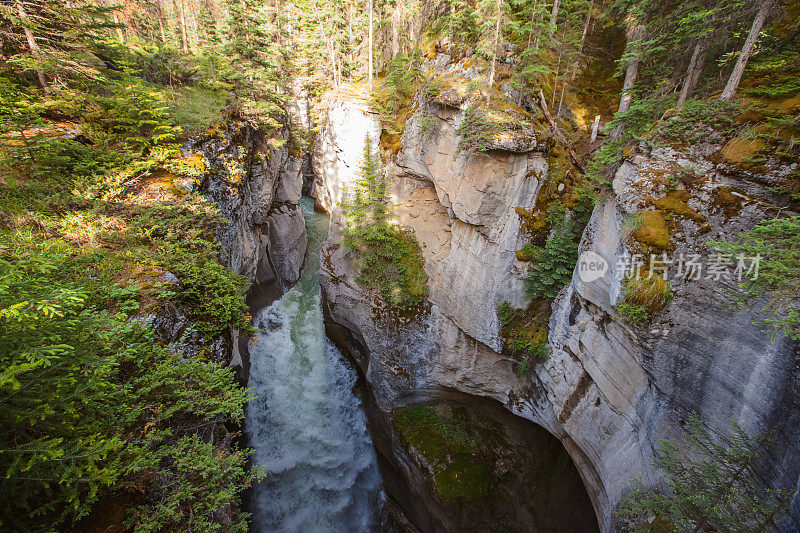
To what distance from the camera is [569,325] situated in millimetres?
10297

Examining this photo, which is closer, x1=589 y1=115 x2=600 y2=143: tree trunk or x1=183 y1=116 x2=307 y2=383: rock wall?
x1=183 y1=116 x2=307 y2=383: rock wall

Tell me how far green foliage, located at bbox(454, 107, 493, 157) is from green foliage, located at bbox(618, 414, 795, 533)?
9822 millimetres

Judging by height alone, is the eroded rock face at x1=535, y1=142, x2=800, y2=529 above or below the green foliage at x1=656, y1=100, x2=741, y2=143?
below

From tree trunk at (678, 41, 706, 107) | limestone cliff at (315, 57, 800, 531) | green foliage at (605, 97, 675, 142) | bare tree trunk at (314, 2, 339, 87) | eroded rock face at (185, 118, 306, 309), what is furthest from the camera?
bare tree trunk at (314, 2, 339, 87)

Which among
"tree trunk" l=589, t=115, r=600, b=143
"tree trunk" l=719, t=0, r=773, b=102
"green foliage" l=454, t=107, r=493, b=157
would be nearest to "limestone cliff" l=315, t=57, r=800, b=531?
"green foliage" l=454, t=107, r=493, b=157

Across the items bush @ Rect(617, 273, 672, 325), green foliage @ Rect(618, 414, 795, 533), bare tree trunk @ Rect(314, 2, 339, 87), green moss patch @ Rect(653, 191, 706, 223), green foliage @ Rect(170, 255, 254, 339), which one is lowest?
green foliage @ Rect(618, 414, 795, 533)

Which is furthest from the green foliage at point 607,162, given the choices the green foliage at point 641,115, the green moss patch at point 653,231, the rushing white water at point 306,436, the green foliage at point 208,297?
the rushing white water at point 306,436

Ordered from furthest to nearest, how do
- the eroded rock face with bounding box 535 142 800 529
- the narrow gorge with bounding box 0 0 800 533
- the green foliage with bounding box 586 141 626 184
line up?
the green foliage with bounding box 586 141 626 184
the eroded rock face with bounding box 535 142 800 529
the narrow gorge with bounding box 0 0 800 533

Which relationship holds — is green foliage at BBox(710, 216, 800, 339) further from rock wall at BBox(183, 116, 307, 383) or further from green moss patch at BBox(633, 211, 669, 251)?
rock wall at BBox(183, 116, 307, 383)

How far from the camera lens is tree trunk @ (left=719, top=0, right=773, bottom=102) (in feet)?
21.5

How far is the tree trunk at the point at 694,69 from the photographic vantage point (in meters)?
8.02

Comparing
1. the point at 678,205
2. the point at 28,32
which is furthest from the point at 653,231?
the point at 28,32

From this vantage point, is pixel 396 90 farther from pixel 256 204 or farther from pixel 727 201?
pixel 727 201

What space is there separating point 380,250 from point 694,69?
12.1 metres
